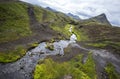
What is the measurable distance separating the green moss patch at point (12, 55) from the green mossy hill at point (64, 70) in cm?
1382

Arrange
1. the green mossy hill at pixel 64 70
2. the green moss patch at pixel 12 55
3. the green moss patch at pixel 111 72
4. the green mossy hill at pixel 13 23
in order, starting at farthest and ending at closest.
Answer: the green mossy hill at pixel 13 23 → the green moss patch at pixel 111 72 → the green moss patch at pixel 12 55 → the green mossy hill at pixel 64 70

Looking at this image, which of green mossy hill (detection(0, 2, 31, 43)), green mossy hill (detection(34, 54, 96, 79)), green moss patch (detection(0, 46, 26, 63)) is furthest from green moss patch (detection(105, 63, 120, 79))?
green mossy hill (detection(0, 2, 31, 43))

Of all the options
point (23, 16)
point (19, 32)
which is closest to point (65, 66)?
point (19, 32)

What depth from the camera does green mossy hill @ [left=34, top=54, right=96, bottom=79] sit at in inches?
2798

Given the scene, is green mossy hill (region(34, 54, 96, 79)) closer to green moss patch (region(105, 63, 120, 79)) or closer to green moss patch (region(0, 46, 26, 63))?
green moss patch (region(105, 63, 120, 79))

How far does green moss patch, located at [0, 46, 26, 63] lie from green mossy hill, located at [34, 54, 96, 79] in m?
13.8

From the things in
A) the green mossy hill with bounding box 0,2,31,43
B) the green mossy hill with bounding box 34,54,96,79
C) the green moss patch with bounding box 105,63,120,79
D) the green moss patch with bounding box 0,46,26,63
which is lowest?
the green moss patch with bounding box 105,63,120,79

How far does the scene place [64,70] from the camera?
77.2 meters

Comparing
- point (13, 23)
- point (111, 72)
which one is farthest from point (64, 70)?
point (13, 23)

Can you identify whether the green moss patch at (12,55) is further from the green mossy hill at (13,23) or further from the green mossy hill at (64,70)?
the green mossy hill at (13,23)

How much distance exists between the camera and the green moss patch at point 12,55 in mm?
78438

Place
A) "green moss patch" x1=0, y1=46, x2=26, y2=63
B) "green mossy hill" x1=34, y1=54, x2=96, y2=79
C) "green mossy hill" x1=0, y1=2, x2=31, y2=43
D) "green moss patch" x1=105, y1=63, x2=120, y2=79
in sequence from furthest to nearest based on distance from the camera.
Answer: "green mossy hill" x1=0, y1=2, x2=31, y2=43 < "green moss patch" x1=105, y1=63, x2=120, y2=79 < "green moss patch" x1=0, y1=46, x2=26, y2=63 < "green mossy hill" x1=34, y1=54, x2=96, y2=79

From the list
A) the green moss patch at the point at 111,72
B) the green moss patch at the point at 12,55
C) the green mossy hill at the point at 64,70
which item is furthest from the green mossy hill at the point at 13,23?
the green moss patch at the point at 111,72

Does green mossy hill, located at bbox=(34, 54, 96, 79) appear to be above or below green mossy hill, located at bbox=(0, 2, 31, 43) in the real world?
below
